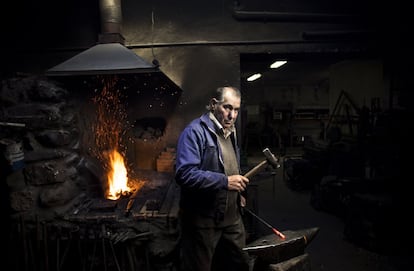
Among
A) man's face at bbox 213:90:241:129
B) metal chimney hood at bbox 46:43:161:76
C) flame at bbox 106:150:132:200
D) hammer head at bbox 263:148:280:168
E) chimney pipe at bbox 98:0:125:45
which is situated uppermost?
chimney pipe at bbox 98:0:125:45

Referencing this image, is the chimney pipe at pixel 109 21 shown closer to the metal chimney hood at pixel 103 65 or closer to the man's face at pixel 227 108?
the metal chimney hood at pixel 103 65

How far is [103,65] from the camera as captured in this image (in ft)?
11.6

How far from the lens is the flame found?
14.0 feet

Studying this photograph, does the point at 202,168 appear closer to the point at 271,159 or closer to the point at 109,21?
the point at 271,159

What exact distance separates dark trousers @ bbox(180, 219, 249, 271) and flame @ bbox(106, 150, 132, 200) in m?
1.34

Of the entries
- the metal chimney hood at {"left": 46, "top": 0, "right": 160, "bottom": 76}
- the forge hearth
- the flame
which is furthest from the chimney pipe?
the flame

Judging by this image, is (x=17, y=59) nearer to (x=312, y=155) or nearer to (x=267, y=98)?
(x=312, y=155)

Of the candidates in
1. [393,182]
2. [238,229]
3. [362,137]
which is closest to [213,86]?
[238,229]

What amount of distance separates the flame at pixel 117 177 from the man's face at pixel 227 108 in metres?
1.83

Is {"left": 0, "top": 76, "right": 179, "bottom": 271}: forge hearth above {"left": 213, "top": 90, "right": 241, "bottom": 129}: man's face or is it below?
below

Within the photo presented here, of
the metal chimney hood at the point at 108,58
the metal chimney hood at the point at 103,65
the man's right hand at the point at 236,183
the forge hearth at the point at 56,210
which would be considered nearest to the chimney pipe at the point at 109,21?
the metal chimney hood at the point at 108,58

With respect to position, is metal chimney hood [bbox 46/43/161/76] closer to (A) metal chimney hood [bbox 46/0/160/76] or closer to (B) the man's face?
(A) metal chimney hood [bbox 46/0/160/76]

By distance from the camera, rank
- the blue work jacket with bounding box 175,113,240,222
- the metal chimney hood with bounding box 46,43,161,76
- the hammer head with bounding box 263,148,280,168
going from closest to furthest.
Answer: the blue work jacket with bounding box 175,113,240,222 → the hammer head with bounding box 263,148,280,168 → the metal chimney hood with bounding box 46,43,161,76

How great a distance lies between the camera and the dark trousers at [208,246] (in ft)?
10.1
